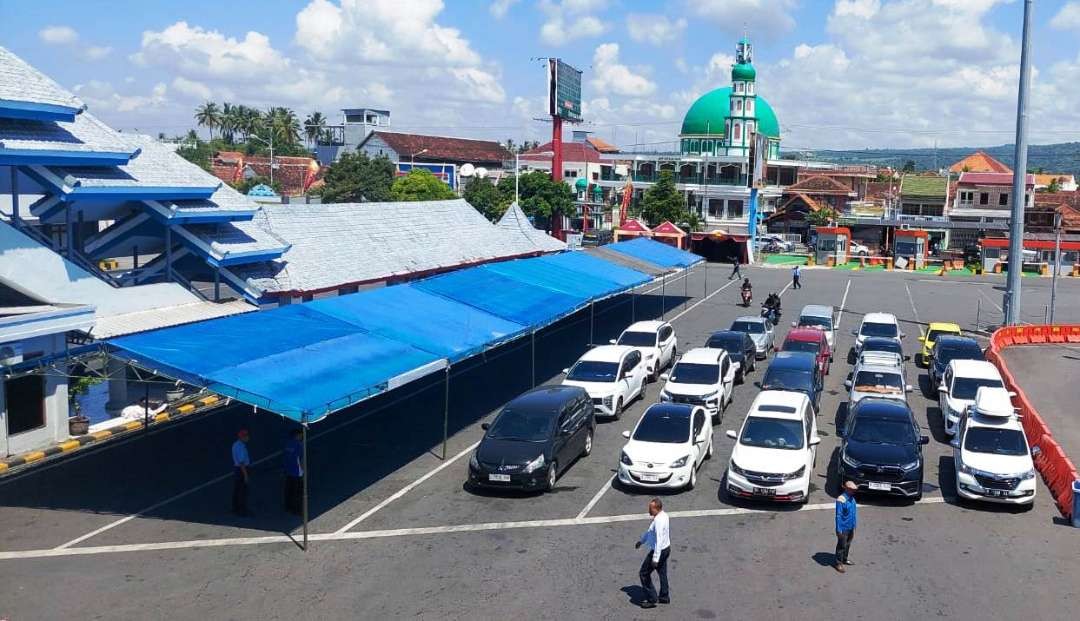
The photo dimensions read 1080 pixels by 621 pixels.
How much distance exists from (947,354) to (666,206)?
182 feet

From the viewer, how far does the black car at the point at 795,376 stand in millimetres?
24961

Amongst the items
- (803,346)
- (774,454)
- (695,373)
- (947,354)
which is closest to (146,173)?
(695,373)

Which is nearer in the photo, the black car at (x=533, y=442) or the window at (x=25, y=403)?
the black car at (x=533, y=442)

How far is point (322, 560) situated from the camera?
50.2ft

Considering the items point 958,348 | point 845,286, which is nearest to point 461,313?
point 958,348

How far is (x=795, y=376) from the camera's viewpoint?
25344 millimetres

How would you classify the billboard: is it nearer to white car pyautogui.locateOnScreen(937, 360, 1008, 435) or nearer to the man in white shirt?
white car pyautogui.locateOnScreen(937, 360, 1008, 435)

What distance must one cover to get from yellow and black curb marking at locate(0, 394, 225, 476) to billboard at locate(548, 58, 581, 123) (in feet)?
235

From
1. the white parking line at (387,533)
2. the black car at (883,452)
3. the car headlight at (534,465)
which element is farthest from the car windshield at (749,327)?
the car headlight at (534,465)

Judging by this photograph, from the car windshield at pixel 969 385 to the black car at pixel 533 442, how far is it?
9823 mm

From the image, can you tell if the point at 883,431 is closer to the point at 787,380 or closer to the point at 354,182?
the point at 787,380

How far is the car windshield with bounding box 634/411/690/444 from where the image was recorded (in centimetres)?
1944

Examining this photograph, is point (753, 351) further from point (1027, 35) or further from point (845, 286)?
point (845, 286)

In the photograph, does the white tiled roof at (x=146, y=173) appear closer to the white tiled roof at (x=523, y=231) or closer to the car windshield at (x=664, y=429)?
the car windshield at (x=664, y=429)
